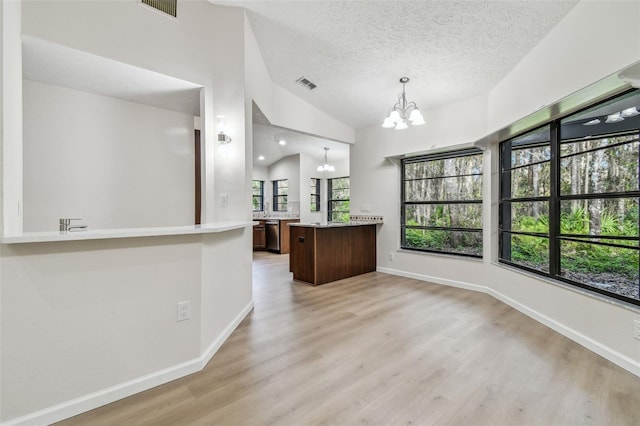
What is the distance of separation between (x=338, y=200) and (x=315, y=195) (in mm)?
701

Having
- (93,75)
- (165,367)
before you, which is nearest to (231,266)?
(165,367)

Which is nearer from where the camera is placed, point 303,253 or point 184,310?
point 184,310

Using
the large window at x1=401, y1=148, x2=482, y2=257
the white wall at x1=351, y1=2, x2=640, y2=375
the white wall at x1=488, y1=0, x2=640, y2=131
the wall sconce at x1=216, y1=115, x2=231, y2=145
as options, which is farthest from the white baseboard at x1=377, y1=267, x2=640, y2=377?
the wall sconce at x1=216, y1=115, x2=231, y2=145

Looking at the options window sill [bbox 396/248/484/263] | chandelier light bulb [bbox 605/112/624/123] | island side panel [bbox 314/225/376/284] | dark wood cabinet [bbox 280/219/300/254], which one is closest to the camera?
chandelier light bulb [bbox 605/112/624/123]

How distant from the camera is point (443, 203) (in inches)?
181

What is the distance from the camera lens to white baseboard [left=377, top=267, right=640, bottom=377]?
210 centimetres

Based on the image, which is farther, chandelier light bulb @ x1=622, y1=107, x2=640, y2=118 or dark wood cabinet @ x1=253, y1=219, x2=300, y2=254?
dark wood cabinet @ x1=253, y1=219, x2=300, y2=254

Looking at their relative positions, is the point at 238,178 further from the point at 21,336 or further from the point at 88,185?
the point at 21,336

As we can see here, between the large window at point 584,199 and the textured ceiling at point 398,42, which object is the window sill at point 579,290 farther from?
the textured ceiling at point 398,42

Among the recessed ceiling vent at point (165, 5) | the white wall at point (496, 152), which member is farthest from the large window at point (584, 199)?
the recessed ceiling vent at point (165, 5)

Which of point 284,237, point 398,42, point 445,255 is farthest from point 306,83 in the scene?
point 284,237

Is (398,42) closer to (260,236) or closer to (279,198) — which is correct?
(260,236)

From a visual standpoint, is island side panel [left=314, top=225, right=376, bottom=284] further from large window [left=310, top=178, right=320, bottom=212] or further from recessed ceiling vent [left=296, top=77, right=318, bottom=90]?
large window [left=310, top=178, right=320, bottom=212]

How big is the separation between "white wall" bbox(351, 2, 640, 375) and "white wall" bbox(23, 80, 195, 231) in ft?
10.5
